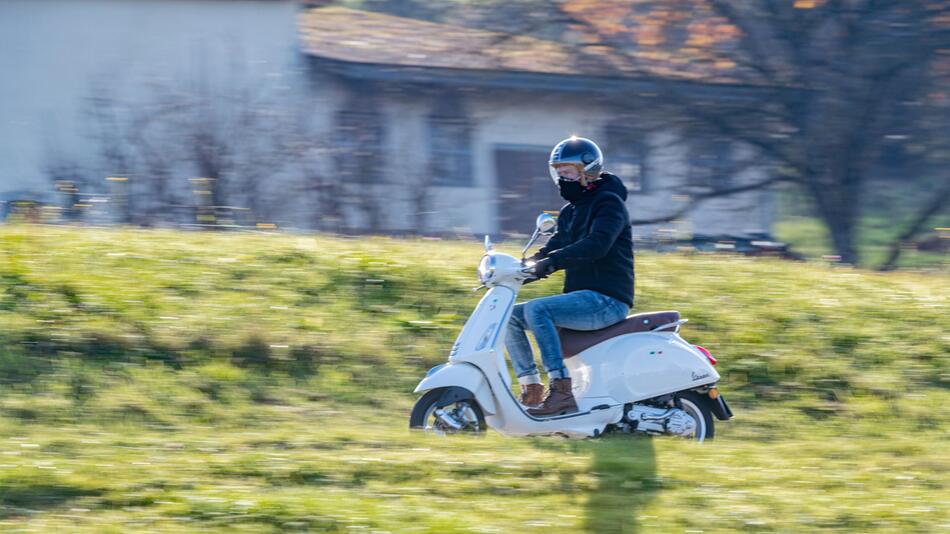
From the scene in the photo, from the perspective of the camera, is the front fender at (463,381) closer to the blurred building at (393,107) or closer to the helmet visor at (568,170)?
the helmet visor at (568,170)

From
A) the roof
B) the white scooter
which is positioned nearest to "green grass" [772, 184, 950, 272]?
the roof

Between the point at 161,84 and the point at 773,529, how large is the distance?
13.4 m

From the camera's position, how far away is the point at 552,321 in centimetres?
770

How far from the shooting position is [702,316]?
1120 centimetres

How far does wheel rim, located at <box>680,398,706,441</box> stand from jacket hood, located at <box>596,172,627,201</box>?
1.37 metres

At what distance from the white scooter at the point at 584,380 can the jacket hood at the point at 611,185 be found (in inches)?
16.1

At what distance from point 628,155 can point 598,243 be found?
1107 centimetres

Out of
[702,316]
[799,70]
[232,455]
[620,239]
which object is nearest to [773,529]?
[620,239]

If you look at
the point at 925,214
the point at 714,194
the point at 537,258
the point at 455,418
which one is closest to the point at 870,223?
the point at 925,214

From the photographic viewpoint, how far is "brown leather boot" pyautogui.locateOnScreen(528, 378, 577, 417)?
7.74m

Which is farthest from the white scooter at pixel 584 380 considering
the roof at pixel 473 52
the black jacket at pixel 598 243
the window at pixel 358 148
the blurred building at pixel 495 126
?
the roof at pixel 473 52

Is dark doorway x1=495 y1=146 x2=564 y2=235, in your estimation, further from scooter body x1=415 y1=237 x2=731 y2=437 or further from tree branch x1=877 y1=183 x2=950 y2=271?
scooter body x1=415 y1=237 x2=731 y2=437

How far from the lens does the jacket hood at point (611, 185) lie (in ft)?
25.6

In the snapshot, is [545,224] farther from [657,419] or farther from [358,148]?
[358,148]
